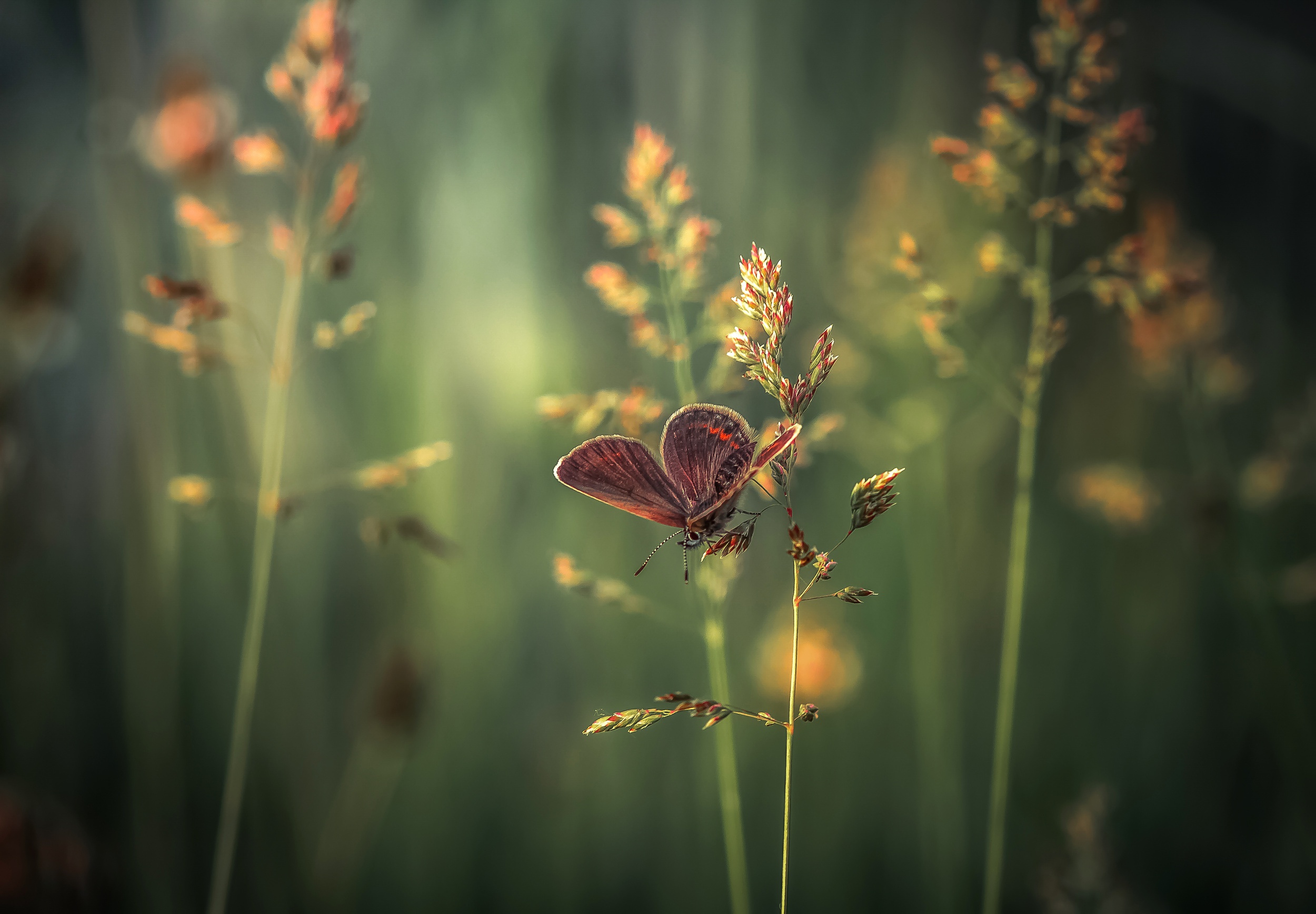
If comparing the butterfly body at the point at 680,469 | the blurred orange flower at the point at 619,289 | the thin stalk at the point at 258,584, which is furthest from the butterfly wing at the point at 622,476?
the thin stalk at the point at 258,584

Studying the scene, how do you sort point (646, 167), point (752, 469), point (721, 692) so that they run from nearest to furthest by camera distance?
1. point (752, 469)
2. point (646, 167)
3. point (721, 692)

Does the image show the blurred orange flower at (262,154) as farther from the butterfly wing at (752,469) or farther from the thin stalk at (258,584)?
the butterfly wing at (752,469)

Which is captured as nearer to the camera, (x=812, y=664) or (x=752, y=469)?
(x=752, y=469)

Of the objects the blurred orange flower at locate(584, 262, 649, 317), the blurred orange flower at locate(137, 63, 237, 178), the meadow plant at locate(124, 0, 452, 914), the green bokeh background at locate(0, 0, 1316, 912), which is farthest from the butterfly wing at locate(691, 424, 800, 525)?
the blurred orange flower at locate(137, 63, 237, 178)

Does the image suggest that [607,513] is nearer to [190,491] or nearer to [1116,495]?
[190,491]

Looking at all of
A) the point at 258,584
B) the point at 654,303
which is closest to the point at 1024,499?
the point at 654,303

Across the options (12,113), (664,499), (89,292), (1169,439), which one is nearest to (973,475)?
(1169,439)
